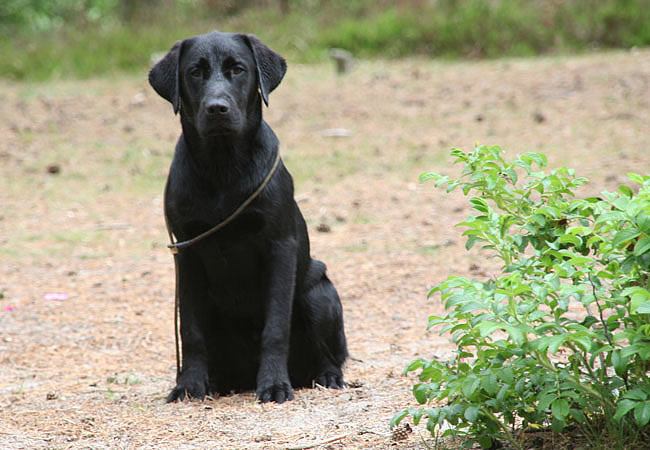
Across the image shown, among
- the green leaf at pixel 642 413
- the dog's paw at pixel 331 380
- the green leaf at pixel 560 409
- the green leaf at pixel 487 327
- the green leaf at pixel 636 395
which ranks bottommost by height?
the dog's paw at pixel 331 380

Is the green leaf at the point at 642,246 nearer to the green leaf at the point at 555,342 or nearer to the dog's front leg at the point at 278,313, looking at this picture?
the green leaf at the point at 555,342

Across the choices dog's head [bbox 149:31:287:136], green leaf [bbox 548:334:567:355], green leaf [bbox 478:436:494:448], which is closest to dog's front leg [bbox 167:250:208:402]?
dog's head [bbox 149:31:287:136]

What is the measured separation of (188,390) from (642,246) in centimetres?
235

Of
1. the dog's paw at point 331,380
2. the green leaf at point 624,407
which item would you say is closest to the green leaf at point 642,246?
the green leaf at point 624,407

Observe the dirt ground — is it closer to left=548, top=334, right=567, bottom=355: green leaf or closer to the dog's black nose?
left=548, top=334, right=567, bottom=355: green leaf

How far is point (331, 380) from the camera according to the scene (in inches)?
159

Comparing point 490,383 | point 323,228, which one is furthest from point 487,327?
point 323,228

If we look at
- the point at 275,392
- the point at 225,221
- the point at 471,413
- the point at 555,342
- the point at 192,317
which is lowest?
the point at 275,392

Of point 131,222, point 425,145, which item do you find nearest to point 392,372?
point 131,222

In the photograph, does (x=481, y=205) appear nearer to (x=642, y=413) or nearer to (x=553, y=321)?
(x=553, y=321)

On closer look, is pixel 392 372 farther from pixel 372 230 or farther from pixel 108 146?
pixel 108 146

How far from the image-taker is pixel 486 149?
256 cm

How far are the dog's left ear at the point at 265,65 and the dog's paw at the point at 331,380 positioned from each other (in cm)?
137

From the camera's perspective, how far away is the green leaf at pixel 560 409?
2174mm
